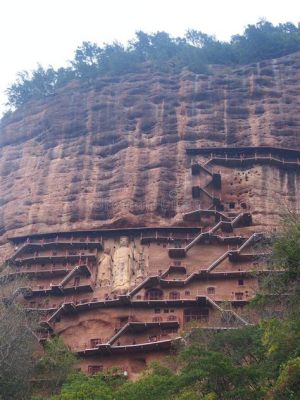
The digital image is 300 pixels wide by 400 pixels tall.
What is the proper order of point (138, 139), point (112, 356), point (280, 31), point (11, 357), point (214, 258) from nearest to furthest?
point (11, 357) < point (112, 356) < point (214, 258) < point (138, 139) < point (280, 31)

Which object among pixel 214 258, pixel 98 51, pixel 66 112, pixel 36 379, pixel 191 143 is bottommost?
pixel 36 379

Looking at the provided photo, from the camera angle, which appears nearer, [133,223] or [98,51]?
[133,223]

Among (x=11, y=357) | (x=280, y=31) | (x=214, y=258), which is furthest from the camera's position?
(x=280, y=31)

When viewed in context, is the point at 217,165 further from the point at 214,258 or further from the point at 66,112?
the point at 66,112

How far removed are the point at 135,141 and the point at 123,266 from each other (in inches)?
449

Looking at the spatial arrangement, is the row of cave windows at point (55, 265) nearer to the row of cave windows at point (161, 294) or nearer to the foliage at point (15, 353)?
the row of cave windows at point (161, 294)

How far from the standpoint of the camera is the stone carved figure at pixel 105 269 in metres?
37.9

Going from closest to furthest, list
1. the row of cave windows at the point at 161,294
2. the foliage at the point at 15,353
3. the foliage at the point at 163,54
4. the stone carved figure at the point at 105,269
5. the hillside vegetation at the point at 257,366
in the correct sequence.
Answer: the hillside vegetation at the point at 257,366 < the foliage at the point at 15,353 < the row of cave windows at the point at 161,294 < the stone carved figure at the point at 105,269 < the foliage at the point at 163,54

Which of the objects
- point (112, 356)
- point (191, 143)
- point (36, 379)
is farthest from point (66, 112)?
point (36, 379)

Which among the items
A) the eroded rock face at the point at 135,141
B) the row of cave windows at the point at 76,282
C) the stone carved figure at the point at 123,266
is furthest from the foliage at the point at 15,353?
the eroded rock face at the point at 135,141

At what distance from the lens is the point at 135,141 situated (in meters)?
46.6

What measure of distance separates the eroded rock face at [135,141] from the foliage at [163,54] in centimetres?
200

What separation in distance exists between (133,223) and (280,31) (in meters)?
27.2

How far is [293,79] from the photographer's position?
164ft
